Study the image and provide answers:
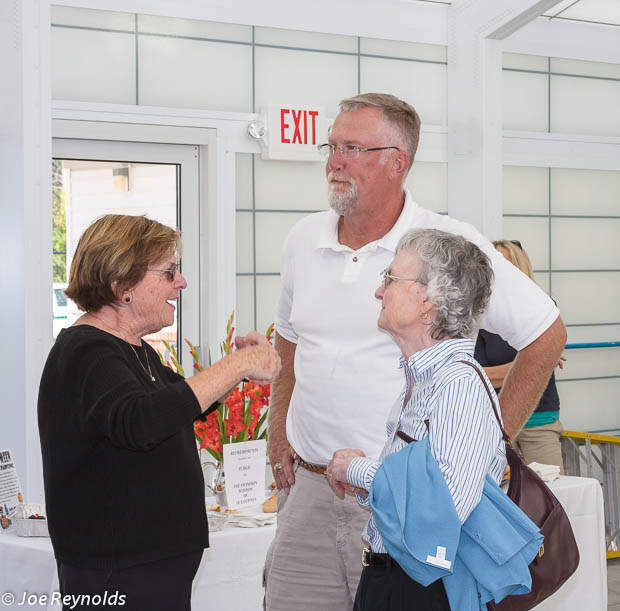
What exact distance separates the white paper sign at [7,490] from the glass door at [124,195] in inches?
64.3

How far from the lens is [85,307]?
1.82 meters

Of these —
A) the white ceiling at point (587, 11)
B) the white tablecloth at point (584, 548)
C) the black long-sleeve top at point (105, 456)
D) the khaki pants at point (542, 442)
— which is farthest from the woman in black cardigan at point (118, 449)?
the white ceiling at point (587, 11)

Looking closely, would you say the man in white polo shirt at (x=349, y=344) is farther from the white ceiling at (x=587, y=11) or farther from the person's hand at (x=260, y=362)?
the white ceiling at (x=587, y=11)

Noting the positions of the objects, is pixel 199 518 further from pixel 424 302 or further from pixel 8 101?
pixel 8 101

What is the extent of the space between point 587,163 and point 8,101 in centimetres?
359

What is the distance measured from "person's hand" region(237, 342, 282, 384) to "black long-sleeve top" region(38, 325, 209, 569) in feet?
0.54

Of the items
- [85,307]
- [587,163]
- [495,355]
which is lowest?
[495,355]

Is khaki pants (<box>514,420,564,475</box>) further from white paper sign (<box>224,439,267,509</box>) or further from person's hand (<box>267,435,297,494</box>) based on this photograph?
person's hand (<box>267,435,297,494</box>)

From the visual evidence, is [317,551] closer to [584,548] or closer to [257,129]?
[584,548]

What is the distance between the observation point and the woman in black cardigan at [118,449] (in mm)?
1617

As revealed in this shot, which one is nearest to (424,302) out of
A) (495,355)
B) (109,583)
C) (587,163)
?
(109,583)

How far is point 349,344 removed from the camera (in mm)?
1947

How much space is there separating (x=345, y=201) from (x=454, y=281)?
1.80 feet

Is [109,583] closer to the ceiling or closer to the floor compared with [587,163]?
closer to the floor
